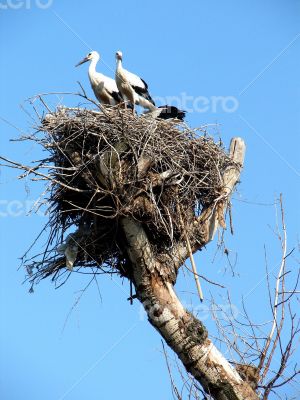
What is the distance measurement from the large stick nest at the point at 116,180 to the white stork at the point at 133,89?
1642 millimetres

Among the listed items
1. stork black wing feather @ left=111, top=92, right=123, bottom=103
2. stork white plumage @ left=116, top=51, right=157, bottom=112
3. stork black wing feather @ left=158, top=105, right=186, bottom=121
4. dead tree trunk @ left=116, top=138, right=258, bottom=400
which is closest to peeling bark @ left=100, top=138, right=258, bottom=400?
dead tree trunk @ left=116, top=138, right=258, bottom=400

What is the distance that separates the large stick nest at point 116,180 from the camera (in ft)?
24.6

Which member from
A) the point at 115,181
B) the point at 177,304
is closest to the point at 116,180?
the point at 115,181

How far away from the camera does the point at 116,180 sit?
7438mm

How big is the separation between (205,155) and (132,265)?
1595 mm

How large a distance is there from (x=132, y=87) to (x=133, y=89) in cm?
3

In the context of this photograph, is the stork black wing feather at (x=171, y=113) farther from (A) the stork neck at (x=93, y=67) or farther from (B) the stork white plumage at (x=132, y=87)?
(A) the stork neck at (x=93, y=67)

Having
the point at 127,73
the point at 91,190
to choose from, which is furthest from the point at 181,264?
the point at 127,73

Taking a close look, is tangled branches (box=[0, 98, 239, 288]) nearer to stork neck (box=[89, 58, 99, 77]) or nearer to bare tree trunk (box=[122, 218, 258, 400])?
bare tree trunk (box=[122, 218, 258, 400])

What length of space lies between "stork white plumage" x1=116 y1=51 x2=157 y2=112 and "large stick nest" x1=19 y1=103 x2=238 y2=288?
5.44 ft

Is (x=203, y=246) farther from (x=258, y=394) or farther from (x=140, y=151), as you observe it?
(x=258, y=394)

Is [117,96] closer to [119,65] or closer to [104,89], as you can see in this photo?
[104,89]

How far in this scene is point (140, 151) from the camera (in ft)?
25.1

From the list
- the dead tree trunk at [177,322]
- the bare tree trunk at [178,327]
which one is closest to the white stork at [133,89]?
the dead tree trunk at [177,322]
